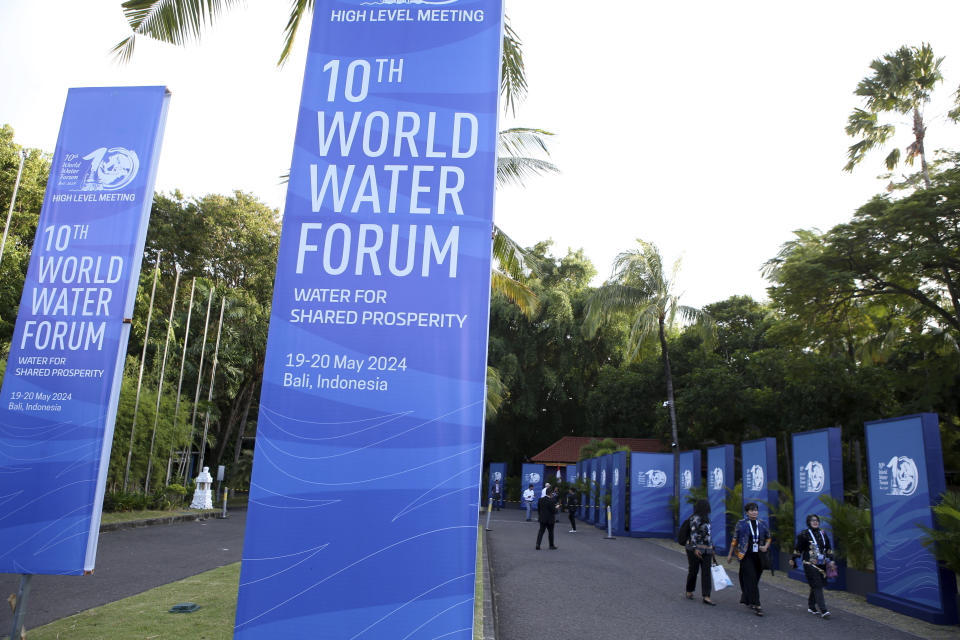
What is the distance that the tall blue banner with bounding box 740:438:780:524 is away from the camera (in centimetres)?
1415

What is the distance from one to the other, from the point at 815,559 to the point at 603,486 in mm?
17649

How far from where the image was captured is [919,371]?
22047 millimetres

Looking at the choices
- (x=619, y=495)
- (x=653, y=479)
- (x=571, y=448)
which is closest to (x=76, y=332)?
(x=653, y=479)

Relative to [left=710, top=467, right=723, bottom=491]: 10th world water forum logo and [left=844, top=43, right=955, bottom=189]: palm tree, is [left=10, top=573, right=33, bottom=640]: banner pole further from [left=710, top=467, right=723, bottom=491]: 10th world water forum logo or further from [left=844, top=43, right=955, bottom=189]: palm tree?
[left=844, top=43, right=955, bottom=189]: palm tree

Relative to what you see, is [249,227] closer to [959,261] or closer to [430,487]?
[959,261]

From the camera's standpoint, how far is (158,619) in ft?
21.8

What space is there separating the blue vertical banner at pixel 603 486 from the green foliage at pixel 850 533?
44.1ft

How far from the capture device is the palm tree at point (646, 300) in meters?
25.5

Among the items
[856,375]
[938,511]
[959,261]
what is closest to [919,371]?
[856,375]

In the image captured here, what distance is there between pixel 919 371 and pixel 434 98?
77.2ft

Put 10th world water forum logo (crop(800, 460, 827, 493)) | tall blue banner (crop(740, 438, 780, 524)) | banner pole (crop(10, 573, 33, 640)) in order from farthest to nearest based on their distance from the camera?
tall blue banner (crop(740, 438, 780, 524)) → 10th world water forum logo (crop(800, 460, 827, 493)) → banner pole (crop(10, 573, 33, 640))

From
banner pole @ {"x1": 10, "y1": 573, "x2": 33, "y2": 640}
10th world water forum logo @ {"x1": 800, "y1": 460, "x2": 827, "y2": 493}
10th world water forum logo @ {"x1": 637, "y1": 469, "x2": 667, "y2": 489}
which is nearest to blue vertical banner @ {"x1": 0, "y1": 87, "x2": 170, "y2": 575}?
banner pole @ {"x1": 10, "y1": 573, "x2": 33, "y2": 640}

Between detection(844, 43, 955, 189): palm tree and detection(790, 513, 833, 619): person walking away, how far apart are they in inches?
661

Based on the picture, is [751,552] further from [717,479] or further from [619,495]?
[619,495]
